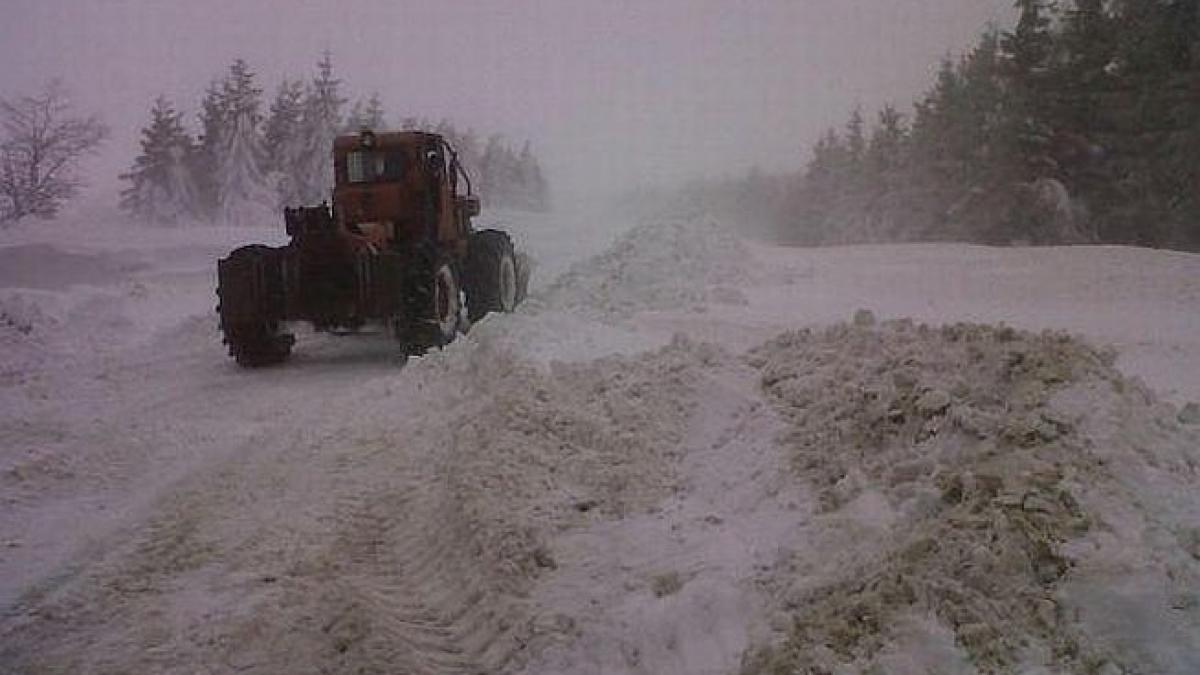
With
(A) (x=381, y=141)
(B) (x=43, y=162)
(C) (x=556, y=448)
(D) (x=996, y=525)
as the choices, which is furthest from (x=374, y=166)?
(B) (x=43, y=162)

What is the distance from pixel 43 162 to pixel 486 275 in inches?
665

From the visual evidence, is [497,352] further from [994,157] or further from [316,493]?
[994,157]

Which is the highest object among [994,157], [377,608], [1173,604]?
[994,157]

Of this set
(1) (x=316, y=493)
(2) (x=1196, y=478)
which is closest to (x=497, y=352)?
(1) (x=316, y=493)

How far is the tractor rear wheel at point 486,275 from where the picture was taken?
39.8ft

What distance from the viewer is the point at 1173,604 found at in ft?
9.42

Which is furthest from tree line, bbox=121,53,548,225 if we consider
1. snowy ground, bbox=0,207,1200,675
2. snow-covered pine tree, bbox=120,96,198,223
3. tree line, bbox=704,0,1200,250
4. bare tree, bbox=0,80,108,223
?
snowy ground, bbox=0,207,1200,675

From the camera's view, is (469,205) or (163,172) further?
(163,172)

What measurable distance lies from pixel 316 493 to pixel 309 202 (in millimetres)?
42285

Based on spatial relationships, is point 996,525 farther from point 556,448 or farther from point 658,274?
point 658,274

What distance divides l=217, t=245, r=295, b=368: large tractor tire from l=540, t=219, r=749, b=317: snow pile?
3044 mm

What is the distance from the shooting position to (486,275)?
39.9 feet

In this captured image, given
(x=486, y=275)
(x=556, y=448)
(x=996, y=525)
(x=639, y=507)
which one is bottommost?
(x=639, y=507)

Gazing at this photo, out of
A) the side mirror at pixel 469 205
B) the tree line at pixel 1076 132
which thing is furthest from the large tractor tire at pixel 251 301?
the tree line at pixel 1076 132
